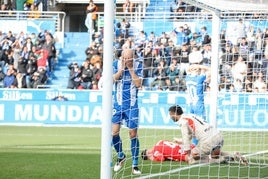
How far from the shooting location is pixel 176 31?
1745 cm

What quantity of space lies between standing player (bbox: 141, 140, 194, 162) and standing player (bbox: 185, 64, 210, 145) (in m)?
2.26

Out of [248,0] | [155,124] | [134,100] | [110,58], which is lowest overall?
[155,124]

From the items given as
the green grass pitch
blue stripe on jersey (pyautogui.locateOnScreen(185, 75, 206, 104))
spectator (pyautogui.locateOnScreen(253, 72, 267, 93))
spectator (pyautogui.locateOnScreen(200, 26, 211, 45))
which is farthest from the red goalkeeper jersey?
spectator (pyautogui.locateOnScreen(253, 72, 267, 93))

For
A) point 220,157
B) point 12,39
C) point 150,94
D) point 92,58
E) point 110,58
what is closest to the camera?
point 110,58

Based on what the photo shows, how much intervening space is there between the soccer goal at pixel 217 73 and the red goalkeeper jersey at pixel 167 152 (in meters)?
0.12

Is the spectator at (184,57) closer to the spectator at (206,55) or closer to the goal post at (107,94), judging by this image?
the spectator at (206,55)

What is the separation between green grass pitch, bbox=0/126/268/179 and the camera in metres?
10.6

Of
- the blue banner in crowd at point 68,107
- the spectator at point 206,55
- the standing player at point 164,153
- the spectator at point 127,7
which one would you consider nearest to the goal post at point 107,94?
the standing player at point 164,153

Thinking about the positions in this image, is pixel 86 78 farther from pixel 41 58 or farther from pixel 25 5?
pixel 25 5

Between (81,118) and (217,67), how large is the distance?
9564 millimetres

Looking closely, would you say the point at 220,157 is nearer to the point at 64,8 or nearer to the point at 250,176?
the point at 250,176

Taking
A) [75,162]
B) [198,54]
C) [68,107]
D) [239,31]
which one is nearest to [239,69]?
[239,31]

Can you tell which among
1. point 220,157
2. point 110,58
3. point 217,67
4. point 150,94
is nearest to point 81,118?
point 150,94

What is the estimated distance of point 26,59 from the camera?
27.9m
